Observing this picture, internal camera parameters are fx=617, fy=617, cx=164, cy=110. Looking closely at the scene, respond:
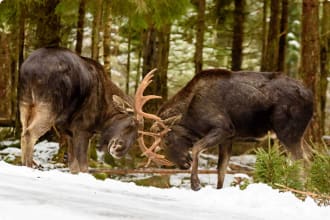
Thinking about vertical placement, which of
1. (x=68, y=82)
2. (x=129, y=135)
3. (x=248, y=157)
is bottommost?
(x=248, y=157)

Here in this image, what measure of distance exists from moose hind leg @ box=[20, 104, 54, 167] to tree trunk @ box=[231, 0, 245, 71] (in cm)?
1131

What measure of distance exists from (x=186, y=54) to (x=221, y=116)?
54.9 ft

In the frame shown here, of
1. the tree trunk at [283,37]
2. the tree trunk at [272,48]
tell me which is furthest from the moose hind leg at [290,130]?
the tree trunk at [283,37]

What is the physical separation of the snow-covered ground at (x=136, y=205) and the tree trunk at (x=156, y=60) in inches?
412

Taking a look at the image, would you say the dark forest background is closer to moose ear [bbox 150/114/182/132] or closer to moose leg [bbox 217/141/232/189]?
moose ear [bbox 150/114/182/132]

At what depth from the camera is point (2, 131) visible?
16578 millimetres

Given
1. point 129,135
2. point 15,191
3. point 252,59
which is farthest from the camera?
point 252,59

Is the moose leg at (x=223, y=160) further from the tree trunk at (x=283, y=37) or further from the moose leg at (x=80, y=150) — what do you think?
the tree trunk at (x=283, y=37)

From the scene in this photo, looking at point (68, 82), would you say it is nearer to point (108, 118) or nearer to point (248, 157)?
point (108, 118)

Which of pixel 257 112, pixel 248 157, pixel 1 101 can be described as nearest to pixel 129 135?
pixel 257 112

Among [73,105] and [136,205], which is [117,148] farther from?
[136,205]

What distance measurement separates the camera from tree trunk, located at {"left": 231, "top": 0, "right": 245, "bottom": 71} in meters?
19.8

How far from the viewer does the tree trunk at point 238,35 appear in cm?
1977

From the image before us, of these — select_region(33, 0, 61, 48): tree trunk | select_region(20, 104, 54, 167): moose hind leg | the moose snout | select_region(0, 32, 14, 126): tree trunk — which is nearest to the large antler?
the moose snout
